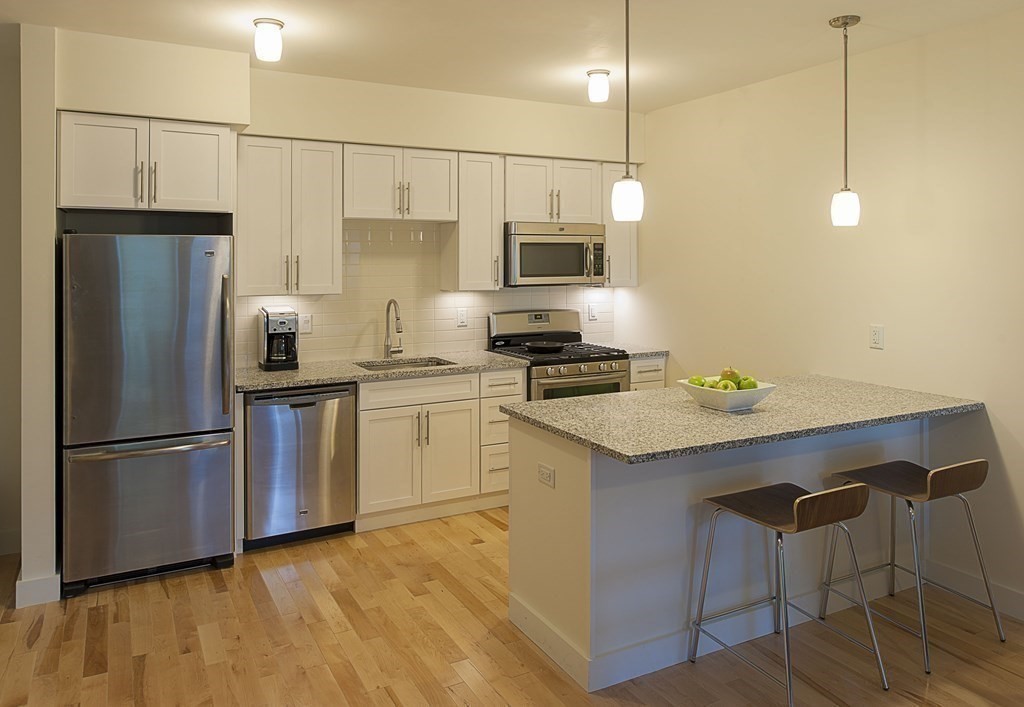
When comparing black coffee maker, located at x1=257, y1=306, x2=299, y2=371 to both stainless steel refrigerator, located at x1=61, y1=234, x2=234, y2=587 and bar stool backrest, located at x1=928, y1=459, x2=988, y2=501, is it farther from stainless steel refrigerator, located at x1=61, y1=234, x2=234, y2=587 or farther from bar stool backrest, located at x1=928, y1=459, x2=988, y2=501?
bar stool backrest, located at x1=928, y1=459, x2=988, y2=501

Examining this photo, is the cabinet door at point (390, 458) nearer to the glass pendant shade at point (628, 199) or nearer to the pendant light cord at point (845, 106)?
the glass pendant shade at point (628, 199)

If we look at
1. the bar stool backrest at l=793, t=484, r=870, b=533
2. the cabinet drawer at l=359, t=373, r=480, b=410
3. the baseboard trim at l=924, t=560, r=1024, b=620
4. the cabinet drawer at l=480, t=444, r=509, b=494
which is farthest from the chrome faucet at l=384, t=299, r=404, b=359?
the baseboard trim at l=924, t=560, r=1024, b=620

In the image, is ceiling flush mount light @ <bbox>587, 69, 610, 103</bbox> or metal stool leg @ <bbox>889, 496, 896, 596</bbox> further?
ceiling flush mount light @ <bbox>587, 69, 610, 103</bbox>

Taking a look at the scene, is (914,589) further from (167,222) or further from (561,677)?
(167,222)

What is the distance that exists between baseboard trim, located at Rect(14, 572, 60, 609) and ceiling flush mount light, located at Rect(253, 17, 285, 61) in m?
2.48

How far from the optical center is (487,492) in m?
4.68

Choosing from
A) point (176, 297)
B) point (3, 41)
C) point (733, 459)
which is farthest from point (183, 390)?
point (733, 459)

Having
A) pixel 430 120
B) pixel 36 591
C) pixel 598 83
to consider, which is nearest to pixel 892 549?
pixel 598 83

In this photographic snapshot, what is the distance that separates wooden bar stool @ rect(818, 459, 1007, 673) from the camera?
2.85 m

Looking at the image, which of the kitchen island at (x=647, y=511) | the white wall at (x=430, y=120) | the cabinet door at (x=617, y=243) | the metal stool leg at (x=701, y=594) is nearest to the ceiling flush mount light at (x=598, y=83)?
the white wall at (x=430, y=120)

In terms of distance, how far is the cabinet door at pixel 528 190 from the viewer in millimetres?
4941

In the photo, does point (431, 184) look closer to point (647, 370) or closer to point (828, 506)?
point (647, 370)

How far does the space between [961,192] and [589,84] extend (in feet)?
6.34

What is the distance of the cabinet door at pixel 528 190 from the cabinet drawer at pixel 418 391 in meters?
1.18
